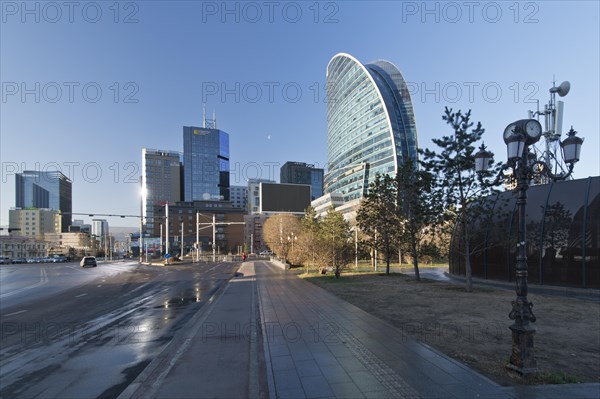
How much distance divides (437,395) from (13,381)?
768 cm

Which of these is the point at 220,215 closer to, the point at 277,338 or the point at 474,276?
the point at 474,276

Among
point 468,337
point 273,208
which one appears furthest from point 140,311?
point 273,208

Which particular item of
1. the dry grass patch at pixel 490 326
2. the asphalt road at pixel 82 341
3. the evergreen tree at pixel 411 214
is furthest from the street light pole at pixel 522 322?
the evergreen tree at pixel 411 214

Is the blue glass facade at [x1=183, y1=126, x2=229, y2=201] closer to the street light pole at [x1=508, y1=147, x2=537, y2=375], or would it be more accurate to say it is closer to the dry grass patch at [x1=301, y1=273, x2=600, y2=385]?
the dry grass patch at [x1=301, y1=273, x2=600, y2=385]

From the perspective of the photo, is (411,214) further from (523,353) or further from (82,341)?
(82,341)

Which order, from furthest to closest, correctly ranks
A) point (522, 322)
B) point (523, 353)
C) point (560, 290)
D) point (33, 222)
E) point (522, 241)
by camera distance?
point (33, 222) < point (560, 290) < point (522, 241) < point (522, 322) < point (523, 353)

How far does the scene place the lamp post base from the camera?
18.6 feet

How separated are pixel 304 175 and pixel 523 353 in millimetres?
167144

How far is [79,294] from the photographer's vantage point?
2017cm

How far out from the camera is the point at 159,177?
172m

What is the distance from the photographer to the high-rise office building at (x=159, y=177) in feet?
558

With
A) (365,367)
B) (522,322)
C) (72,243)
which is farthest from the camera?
(72,243)

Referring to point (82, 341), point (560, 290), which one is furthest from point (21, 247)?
point (560, 290)

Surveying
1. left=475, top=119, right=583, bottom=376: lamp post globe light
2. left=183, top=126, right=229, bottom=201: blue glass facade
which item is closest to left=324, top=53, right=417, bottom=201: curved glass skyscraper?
left=183, top=126, right=229, bottom=201: blue glass facade
